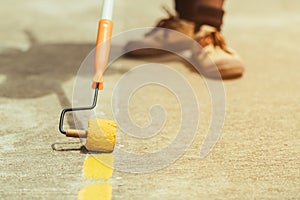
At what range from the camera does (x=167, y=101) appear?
1.62 metres

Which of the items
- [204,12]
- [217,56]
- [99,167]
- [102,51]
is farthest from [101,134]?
[204,12]

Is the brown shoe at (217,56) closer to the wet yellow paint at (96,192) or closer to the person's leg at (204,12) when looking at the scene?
the person's leg at (204,12)

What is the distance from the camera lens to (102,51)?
4.42ft

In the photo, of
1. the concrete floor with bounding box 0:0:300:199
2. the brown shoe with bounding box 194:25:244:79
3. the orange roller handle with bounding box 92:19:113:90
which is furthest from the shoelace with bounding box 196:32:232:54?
the orange roller handle with bounding box 92:19:113:90

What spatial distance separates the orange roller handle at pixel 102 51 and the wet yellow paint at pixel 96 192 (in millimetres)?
300

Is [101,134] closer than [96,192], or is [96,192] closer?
[96,192]

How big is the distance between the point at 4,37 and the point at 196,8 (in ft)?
2.56

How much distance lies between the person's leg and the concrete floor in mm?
175

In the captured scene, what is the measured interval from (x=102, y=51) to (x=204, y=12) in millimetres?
710

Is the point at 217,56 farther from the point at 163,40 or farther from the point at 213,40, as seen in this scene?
the point at 163,40

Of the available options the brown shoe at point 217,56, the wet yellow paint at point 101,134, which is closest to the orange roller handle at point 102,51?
the wet yellow paint at point 101,134

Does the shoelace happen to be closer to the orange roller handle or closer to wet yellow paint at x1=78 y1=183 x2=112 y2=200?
the orange roller handle

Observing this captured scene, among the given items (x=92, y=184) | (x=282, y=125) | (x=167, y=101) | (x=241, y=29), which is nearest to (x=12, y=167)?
(x=92, y=184)

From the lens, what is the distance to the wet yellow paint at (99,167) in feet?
3.84
